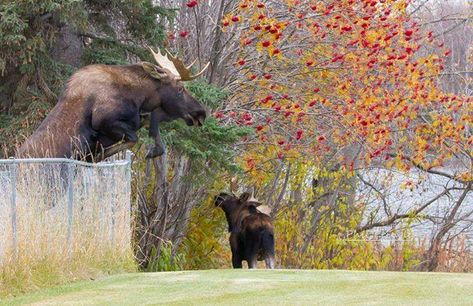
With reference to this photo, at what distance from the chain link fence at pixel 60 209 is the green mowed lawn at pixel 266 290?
22.9 inches

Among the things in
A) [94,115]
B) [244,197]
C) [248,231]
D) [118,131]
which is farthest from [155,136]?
[244,197]

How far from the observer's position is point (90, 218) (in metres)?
13.3

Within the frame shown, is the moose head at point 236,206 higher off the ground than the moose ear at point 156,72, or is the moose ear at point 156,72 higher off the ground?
the moose ear at point 156,72

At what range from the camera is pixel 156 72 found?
14.9 meters

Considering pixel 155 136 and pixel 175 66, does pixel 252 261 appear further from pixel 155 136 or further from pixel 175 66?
pixel 175 66

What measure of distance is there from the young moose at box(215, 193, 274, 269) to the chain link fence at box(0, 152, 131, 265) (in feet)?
20.1

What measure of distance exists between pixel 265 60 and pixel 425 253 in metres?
8.89

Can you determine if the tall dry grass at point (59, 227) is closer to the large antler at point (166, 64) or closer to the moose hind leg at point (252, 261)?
the large antler at point (166, 64)

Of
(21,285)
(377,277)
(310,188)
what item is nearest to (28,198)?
(21,285)

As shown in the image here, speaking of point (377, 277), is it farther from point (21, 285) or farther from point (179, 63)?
point (179, 63)

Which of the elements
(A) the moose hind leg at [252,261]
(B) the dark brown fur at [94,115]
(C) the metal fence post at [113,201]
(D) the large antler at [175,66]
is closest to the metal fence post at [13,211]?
(B) the dark brown fur at [94,115]

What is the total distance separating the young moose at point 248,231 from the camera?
20.5 meters

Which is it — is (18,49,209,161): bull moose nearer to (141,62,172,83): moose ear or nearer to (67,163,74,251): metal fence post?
(141,62,172,83): moose ear

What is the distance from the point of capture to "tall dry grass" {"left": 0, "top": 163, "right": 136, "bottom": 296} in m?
11.3
